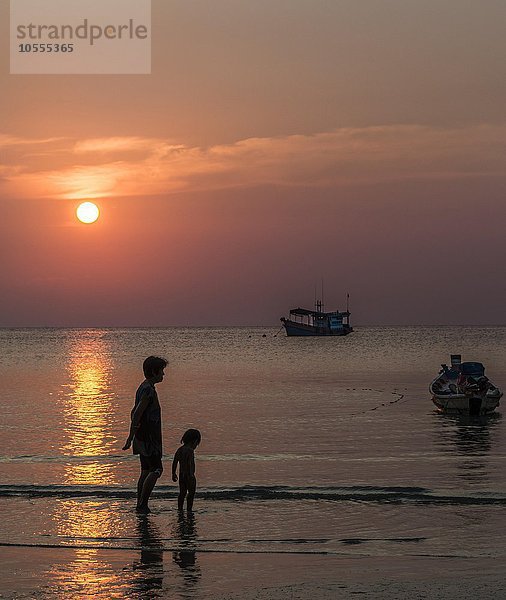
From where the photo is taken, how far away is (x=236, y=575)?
10602mm

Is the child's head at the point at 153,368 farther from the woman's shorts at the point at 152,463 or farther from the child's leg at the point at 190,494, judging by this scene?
the child's leg at the point at 190,494

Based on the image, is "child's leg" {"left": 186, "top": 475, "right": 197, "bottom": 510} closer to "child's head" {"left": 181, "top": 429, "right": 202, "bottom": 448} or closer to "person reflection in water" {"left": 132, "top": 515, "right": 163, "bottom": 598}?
"child's head" {"left": 181, "top": 429, "right": 202, "bottom": 448}

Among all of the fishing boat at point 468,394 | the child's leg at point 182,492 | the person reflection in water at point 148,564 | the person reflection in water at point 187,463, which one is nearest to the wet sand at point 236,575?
the person reflection in water at point 148,564

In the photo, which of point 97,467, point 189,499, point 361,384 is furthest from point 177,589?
point 361,384

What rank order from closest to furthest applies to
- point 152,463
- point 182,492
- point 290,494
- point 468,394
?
point 152,463, point 182,492, point 290,494, point 468,394

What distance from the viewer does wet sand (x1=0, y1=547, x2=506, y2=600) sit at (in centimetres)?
977

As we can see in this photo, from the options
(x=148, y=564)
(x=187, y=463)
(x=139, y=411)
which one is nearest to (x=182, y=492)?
(x=187, y=463)

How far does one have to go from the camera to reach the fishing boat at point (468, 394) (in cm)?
3662

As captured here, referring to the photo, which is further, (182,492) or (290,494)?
(290,494)

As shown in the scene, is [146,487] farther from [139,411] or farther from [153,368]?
[153,368]

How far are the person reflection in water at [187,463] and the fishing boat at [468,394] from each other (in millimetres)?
23254

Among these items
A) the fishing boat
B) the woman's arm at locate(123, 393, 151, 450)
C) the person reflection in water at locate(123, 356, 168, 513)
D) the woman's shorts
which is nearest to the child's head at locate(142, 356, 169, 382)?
the person reflection in water at locate(123, 356, 168, 513)

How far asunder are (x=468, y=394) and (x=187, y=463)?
79.1ft

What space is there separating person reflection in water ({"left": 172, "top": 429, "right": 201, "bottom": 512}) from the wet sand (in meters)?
2.70
